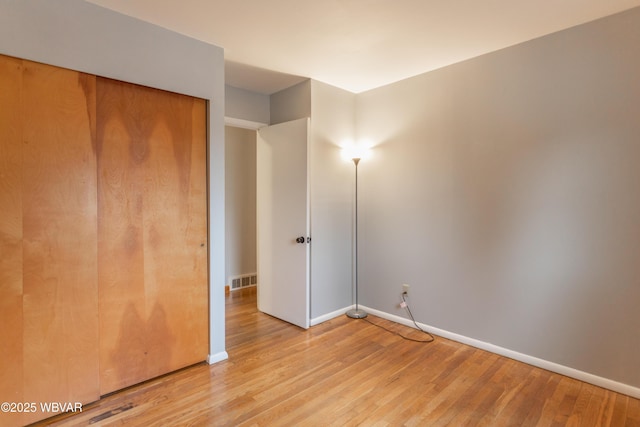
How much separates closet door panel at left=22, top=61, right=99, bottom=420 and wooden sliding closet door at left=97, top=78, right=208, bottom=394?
8 centimetres

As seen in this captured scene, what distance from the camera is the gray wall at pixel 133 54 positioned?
1817 millimetres

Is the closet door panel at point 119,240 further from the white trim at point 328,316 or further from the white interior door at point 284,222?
the white trim at point 328,316

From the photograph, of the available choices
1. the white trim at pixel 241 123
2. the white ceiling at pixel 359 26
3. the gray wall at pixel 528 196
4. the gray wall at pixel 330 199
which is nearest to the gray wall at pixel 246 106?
the white trim at pixel 241 123

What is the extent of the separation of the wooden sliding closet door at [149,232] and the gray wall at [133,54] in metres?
0.08

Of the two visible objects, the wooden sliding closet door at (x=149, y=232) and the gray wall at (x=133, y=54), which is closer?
the gray wall at (x=133, y=54)

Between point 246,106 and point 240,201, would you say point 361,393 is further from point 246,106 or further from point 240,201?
point 240,201

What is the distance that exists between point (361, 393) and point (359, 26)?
266cm

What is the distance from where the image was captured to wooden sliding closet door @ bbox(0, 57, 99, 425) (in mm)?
1781

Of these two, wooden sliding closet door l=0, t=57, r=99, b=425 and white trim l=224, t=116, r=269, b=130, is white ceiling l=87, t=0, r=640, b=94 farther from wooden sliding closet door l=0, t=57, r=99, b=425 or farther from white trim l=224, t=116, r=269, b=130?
wooden sliding closet door l=0, t=57, r=99, b=425

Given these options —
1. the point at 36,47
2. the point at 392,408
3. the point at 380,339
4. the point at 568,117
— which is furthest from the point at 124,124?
the point at 568,117

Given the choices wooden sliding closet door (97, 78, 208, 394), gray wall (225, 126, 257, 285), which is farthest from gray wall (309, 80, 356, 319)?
gray wall (225, 126, 257, 285)

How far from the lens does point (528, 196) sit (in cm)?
256

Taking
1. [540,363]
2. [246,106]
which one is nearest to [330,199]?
[246,106]

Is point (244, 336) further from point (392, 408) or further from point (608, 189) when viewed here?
point (608, 189)
